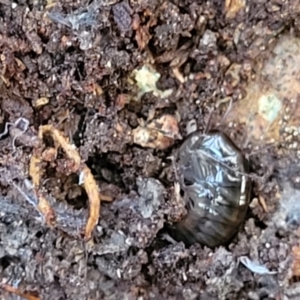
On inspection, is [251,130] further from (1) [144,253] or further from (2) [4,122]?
(2) [4,122]

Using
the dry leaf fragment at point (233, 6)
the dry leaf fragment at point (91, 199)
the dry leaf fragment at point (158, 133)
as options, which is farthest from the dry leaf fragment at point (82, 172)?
the dry leaf fragment at point (233, 6)

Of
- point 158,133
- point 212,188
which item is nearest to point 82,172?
point 158,133

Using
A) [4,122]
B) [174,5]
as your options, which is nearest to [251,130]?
[174,5]

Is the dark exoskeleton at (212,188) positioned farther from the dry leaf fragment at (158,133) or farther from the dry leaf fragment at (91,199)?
the dry leaf fragment at (91,199)

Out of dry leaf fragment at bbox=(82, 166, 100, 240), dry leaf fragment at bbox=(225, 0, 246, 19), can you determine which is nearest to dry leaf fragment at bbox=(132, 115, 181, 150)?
dry leaf fragment at bbox=(82, 166, 100, 240)

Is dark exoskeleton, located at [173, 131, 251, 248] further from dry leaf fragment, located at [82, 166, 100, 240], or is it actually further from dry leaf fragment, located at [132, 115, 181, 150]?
dry leaf fragment, located at [82, 166, 100, 240]

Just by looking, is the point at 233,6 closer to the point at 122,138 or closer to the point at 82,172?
the point at 122,138
